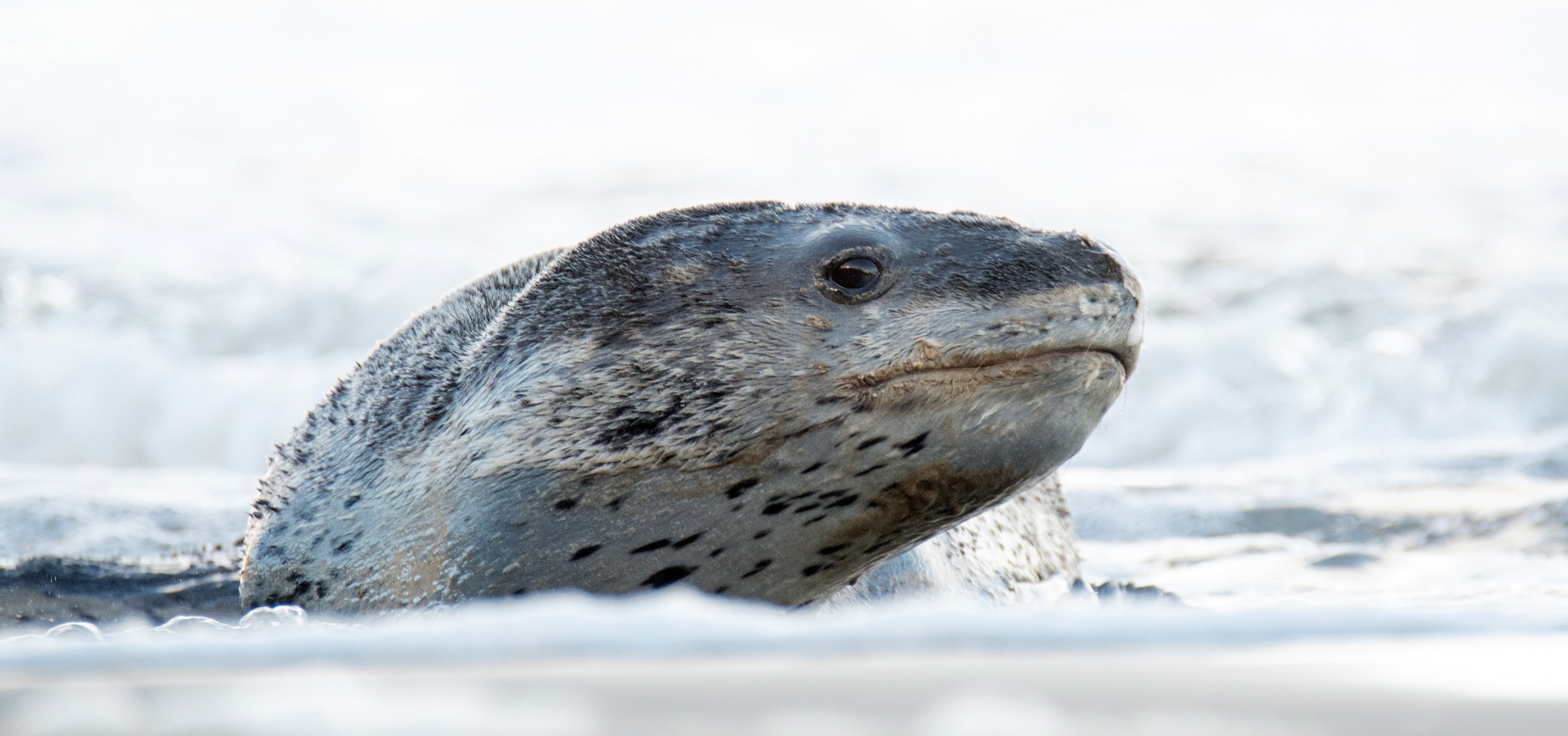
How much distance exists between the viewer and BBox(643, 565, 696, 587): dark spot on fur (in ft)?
8.97

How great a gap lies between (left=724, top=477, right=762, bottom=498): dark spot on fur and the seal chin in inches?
9.8

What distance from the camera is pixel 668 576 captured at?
2.74m

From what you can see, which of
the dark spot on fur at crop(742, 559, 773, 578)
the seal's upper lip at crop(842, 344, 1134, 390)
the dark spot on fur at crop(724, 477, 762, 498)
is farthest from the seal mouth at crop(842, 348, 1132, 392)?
the dark spot on fur at crop(742, 559, 773, 578)

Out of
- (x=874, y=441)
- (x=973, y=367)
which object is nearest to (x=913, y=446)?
(x=874, y=441)

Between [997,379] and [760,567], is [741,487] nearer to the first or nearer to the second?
[760,567]

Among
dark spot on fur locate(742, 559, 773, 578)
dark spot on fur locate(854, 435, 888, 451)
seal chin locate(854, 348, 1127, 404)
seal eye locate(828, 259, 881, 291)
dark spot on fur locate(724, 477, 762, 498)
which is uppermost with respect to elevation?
seal eye locate(828, 259, 881, 291)

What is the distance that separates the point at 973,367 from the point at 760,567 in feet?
1.81

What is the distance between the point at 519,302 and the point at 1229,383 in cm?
828

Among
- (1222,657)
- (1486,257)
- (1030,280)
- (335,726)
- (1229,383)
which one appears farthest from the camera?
(1486,257)

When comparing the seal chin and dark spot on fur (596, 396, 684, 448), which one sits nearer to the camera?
the seal chin

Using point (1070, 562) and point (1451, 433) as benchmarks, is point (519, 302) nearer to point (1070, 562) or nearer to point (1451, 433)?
point (1070, 562)

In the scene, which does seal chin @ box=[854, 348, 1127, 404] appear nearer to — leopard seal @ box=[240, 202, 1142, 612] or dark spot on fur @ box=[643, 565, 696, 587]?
leopard seal @ box=[240, 202, 1142, 612]

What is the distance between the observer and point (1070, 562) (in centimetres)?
488

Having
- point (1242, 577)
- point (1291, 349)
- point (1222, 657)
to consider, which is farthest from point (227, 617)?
point (1291, 349)
